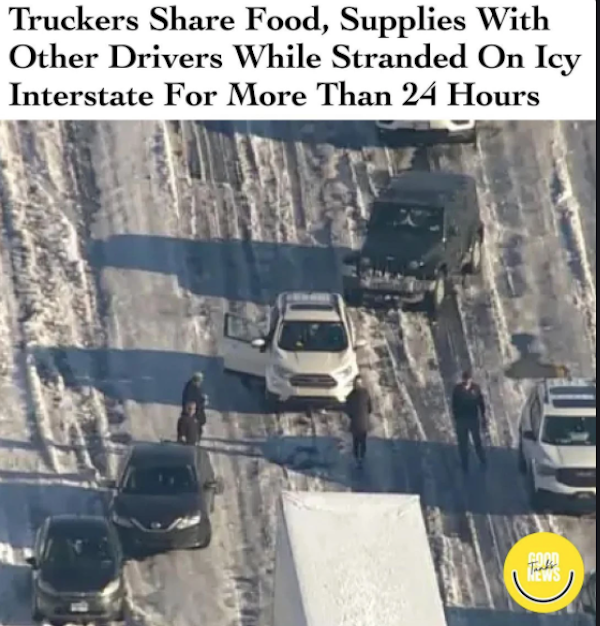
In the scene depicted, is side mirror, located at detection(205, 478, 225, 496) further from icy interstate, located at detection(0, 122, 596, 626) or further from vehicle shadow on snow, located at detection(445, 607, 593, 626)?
vehicle shadow on snow, located at detection(445, 607, 593, 626)

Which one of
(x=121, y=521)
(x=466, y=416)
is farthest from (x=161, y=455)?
(x=466, y=416)

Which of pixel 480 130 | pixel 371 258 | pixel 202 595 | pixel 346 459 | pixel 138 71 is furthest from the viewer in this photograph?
pixel 480 130

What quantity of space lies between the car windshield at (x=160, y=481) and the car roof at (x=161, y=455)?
113 millimetres

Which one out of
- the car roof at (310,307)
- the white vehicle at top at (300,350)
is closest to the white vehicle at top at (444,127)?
the car roof at (310,307)

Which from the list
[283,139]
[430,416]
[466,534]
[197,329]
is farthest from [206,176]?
[466,534]

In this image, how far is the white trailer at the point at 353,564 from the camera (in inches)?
886

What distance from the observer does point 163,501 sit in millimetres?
30484

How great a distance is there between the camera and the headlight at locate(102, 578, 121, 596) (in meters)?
28.6

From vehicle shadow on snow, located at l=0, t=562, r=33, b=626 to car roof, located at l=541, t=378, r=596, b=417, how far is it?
308 inches

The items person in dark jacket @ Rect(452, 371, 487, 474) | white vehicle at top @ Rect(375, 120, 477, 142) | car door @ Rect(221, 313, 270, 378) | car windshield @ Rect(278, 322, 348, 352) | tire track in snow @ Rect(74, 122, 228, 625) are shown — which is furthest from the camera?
white vehicle at top @ Rect(375, 120, 477, 142)

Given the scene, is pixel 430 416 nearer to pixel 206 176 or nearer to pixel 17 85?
pixel 206 176

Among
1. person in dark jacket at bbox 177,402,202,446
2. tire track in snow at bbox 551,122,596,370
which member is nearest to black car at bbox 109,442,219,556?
person in dark jacket at bbox 177,402,202,446

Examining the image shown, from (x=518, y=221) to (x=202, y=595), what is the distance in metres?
12.1

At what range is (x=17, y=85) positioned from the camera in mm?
40125
